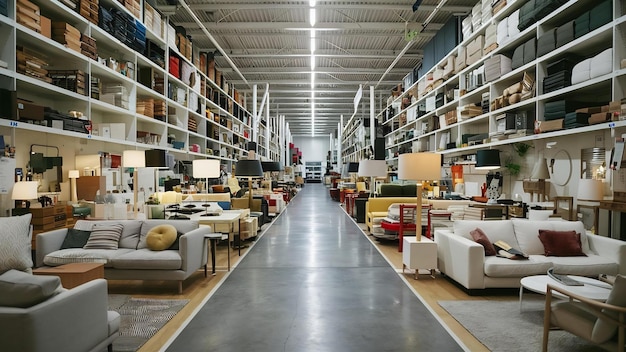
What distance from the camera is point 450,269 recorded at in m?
4.42

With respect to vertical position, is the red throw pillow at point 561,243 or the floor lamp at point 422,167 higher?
the floor lamp at point 422,167

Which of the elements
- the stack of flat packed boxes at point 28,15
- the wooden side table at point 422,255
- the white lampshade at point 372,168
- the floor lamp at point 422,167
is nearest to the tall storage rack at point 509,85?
the white lampshade at point 372,168

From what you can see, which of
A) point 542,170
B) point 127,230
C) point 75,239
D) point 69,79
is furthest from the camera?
point 542,170

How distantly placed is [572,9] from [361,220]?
634 cm

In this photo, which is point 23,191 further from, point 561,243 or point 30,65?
point 561,243

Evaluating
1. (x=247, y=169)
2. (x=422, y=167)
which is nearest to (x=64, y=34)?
(x=247, y=169)

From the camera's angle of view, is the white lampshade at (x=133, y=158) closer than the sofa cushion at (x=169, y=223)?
No

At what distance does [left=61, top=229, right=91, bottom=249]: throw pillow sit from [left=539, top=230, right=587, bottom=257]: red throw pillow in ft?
17.3

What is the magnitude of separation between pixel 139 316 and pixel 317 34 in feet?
30.6

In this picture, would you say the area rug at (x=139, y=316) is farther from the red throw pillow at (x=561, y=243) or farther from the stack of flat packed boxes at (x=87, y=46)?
the red throw pillow at (x=561, y=243)

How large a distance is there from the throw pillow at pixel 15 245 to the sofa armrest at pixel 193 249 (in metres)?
1.39

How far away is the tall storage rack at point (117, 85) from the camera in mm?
4348

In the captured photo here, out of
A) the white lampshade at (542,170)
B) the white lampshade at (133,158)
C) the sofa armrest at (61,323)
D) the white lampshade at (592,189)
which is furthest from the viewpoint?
the white lampshade at (542,170)

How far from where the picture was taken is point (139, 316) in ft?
11.0
